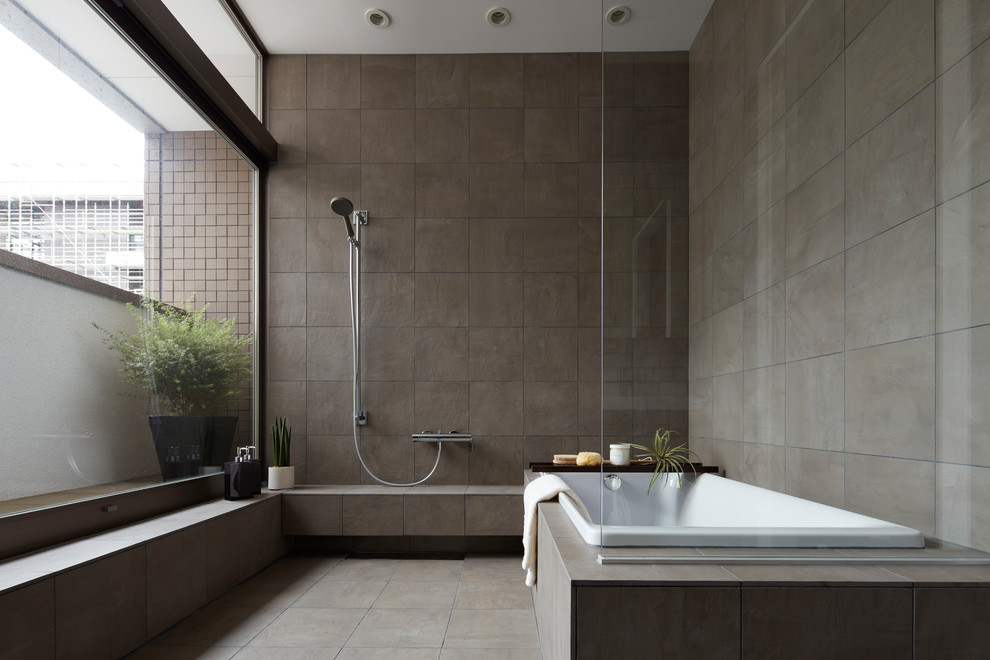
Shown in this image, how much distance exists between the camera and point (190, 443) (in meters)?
3.25

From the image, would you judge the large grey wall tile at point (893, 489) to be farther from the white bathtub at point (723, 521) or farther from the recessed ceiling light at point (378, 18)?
the recessed ceiling light at point (378, 18)

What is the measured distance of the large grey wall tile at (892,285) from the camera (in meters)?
1.69

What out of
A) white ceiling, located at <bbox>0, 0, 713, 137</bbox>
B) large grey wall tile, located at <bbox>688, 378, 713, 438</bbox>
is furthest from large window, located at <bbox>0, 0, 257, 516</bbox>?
large grey wall tile, located at <bbox>688, 378, 713, 438</bbox>

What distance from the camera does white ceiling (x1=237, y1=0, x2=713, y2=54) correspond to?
3750 millimetres

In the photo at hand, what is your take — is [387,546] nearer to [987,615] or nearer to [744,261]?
[744,261]

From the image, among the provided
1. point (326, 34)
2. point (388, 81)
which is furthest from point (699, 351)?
point (326, 34)

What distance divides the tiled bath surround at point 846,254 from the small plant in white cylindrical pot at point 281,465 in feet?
8.71

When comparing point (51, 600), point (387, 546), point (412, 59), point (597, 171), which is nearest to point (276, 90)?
point (412, 59)

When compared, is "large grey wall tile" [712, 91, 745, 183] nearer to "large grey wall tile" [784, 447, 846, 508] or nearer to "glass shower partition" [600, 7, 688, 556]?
"glass shower partition" [600, 7, 688, 556]

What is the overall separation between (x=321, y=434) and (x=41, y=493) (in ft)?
6.32

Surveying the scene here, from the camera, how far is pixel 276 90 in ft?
13.8

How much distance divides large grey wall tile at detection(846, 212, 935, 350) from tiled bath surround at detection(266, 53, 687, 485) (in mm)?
2272

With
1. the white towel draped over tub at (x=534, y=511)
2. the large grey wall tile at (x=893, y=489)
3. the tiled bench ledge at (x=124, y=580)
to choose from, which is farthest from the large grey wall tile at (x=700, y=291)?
the tiled bench ledge at (x=124, y=580)

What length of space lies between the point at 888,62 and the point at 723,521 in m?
1.25
